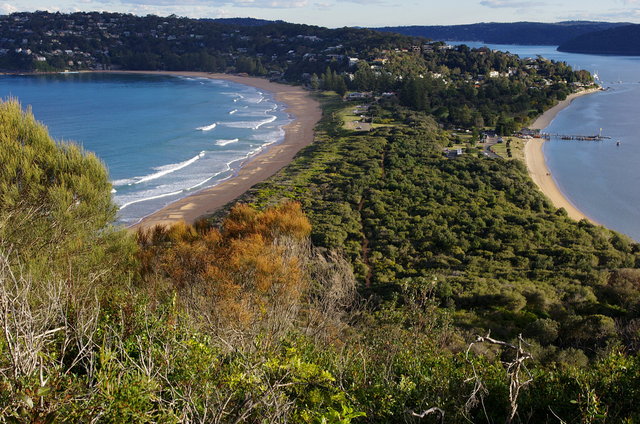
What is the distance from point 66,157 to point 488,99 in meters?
55.7

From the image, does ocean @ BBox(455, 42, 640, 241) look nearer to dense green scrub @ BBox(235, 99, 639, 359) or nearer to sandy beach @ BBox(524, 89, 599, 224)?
sandy beach @ BBox(524, 89, 599, 224)

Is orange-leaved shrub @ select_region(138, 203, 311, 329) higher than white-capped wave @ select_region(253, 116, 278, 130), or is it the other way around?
orange-leaved shrub @ select_region(138, 203, 311, 329)

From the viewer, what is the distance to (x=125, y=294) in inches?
281

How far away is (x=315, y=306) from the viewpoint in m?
10.8

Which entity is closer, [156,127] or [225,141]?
[225,141]

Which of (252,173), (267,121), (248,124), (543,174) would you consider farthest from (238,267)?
(267,121)

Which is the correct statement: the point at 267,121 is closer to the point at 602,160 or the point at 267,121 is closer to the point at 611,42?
the point at 602,160

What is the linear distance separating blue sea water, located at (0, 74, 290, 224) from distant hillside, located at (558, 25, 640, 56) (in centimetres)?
12035

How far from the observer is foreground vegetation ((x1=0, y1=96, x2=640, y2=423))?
465cm

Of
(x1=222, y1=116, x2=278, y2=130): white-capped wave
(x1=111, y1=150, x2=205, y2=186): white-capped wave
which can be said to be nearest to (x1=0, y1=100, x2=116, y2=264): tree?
(x1=111, y1=150, x2=205, y2=186): white-capped wave

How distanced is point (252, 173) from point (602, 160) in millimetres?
27852

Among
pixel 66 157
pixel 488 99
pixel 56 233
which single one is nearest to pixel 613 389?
pixel 56 233

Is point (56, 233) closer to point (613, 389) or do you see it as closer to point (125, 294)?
point (125, 294)

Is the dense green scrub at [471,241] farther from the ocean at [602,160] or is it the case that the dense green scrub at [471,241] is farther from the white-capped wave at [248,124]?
the white-capped wave at [248,124]
